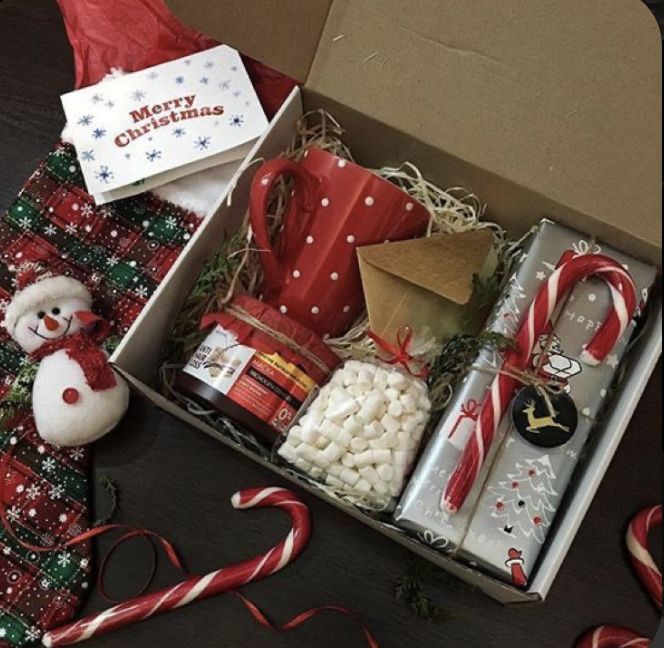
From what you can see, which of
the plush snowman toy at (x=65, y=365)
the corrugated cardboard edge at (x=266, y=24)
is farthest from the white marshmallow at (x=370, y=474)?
the corrugated cardboard edge at (x=266, y=24)

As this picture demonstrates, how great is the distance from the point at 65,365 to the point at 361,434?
38cm

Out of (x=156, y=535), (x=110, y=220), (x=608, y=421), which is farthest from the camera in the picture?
(x=110, y=220)

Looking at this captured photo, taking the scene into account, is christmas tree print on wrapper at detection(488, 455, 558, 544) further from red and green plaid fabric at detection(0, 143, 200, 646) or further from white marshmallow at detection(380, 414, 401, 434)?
red and green plaid fabric at detection(0, 143, 200, 646)

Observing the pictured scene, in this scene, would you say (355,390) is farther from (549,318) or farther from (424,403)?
(549,318)

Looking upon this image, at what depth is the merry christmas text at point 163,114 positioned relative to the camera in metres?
1.18

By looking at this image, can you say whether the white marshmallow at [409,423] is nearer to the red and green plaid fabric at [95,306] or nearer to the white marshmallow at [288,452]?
the white marshmallow at [288,452]

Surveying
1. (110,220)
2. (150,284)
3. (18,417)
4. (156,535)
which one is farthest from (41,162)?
(156,535)

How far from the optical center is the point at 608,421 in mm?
975

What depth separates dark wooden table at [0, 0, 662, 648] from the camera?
1.06 meters

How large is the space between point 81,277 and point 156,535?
360mm

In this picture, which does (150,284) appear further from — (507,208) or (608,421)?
(608,421)

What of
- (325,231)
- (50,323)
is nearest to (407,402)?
(325,231)

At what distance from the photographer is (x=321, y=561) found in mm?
1077

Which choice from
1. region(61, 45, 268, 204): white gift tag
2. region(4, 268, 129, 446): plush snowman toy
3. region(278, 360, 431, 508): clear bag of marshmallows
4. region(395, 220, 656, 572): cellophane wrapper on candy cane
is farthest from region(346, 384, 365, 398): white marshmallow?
region(61, 45, 268, 204): white gift tag
